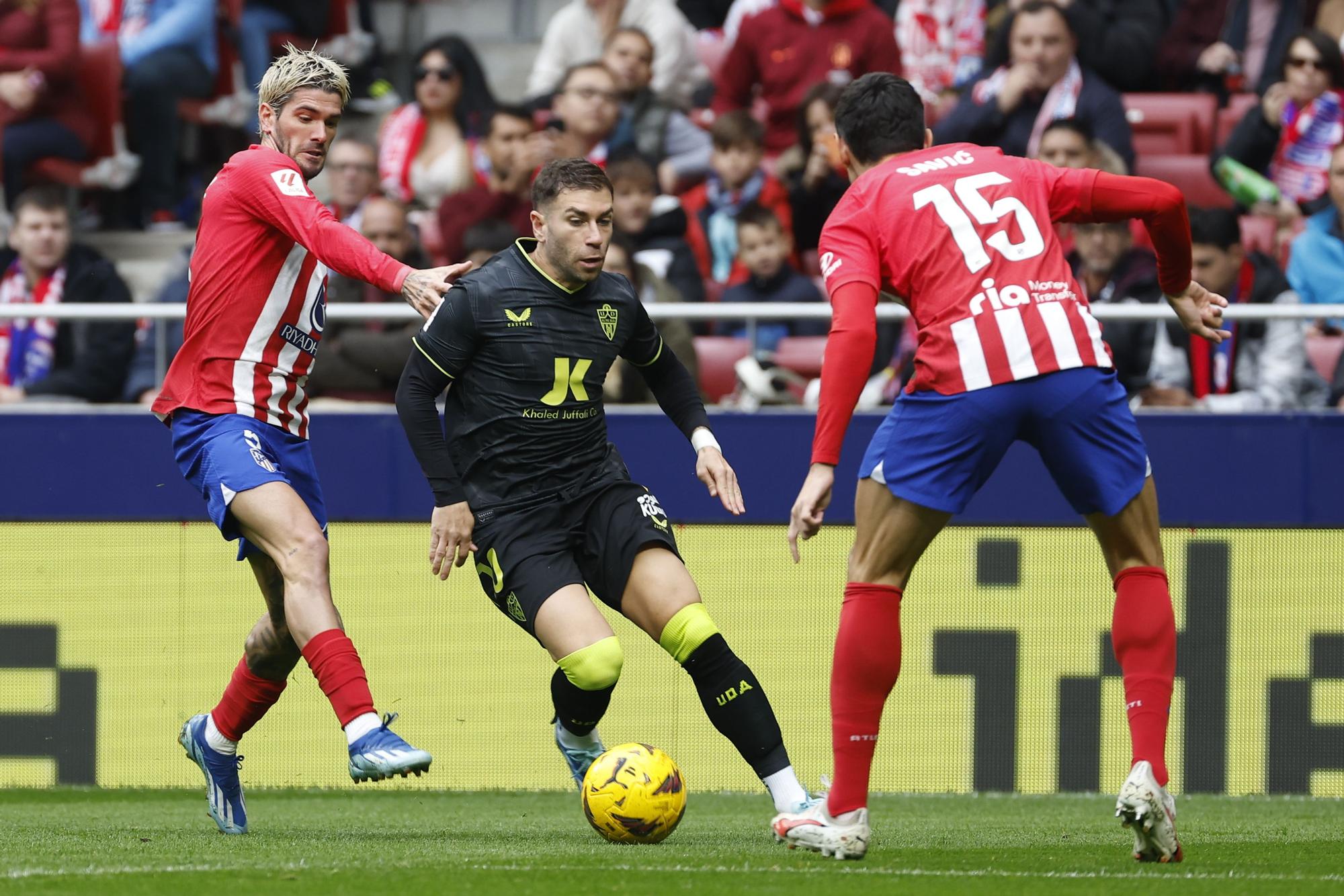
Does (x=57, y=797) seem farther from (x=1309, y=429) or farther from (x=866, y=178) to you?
(x=1309, y=429)

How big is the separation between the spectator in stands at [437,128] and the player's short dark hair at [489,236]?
1492mm

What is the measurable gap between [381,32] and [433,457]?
8774 mm

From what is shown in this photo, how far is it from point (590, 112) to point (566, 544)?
18.5ft

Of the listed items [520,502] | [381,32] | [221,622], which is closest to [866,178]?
[520,502]

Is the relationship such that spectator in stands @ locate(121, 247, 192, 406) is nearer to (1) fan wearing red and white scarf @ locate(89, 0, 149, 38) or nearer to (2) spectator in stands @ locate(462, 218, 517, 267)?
(2) spectator in stands @ locate(462, 218, 517, 267)

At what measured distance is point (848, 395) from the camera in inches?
199

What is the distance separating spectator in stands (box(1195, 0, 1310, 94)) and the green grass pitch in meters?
5.21

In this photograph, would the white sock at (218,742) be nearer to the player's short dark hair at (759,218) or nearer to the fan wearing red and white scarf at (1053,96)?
the player's short dark hair at (759,218)

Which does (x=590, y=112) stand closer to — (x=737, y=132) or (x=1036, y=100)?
(x=737, y=132)

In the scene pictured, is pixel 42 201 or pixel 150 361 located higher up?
pixel 42 201

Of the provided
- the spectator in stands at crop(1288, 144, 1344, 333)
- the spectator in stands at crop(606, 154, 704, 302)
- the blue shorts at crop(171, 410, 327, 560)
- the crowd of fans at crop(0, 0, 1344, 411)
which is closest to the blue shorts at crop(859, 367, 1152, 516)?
the blue shorts at crop(171, 410, 327, 560)

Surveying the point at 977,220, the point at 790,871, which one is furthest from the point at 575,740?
the point at 977,220

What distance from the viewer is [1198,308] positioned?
18.4 feet

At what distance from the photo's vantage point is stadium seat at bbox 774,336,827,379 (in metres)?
8.98
